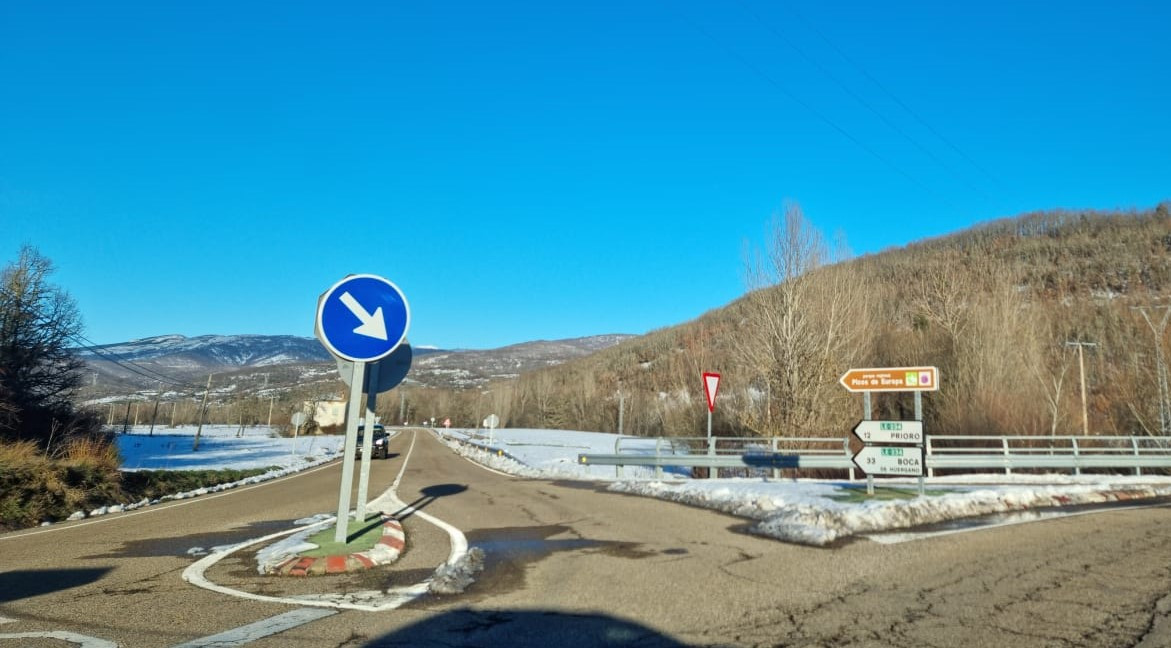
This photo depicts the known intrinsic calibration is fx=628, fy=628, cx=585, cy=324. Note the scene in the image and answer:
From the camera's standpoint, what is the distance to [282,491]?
1544 cm

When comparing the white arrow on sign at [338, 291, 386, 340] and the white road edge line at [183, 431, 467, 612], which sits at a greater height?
the white arrow on sign at [338, 291, 386, 340]

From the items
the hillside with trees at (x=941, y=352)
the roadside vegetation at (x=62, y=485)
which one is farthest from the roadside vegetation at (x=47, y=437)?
the hillside with trees at (x=941, y=352)

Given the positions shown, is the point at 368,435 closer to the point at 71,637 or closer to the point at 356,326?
the point at 356,326

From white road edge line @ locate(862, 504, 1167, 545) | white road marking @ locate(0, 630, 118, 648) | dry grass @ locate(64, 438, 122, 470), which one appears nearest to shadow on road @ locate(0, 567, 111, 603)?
white road marking @ locate(0, 630, 118, 648)

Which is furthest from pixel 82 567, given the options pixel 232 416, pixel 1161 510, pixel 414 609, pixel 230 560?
pixel 232 416

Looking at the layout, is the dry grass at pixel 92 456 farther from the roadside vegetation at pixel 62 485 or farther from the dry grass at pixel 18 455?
the dry grass at pixel 18 455

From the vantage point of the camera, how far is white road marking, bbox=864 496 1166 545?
299 inches

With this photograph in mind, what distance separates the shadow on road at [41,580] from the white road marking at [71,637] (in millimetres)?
1267

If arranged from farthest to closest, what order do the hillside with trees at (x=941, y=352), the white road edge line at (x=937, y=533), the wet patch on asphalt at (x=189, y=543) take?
the hillside with trees at (x=941, y=352)
the white road edge line at (x=937, y=533)
the wet patch on asphalt at (x=189, y=543)

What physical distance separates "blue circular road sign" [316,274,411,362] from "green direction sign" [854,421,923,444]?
810 centimetres

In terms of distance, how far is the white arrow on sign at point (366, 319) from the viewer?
632cm

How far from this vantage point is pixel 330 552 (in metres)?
6.00

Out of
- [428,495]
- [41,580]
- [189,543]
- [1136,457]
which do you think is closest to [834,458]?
[428,495]

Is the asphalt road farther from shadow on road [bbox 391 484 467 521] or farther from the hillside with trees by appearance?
the hillside with trees
